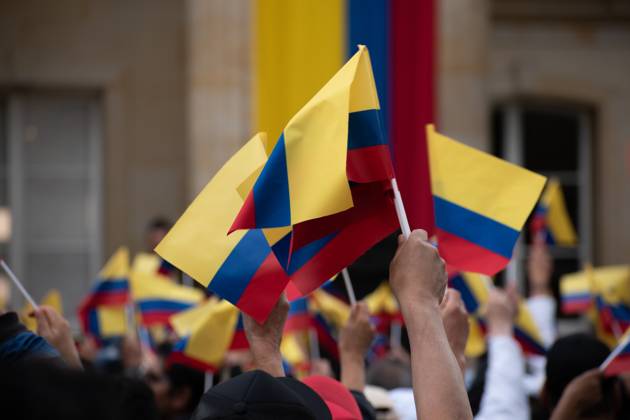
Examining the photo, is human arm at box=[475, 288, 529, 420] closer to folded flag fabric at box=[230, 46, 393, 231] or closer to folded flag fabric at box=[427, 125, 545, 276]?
folded flag fabric at box=[427, 125, 545, 276]

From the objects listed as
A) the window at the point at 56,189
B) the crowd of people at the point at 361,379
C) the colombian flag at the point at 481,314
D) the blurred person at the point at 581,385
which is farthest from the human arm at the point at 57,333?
the window at the point at 56,189

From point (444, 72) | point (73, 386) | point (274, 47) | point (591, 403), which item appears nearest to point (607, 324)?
point (591, 403)

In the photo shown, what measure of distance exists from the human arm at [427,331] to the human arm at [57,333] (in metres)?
1.21

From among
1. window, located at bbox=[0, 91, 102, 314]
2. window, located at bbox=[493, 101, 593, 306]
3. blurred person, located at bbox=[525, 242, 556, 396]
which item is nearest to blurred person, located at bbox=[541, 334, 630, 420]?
blurred person, located at bbox=[525, 242, 556, 396]

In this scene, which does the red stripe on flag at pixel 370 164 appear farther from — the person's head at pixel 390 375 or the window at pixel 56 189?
the window at pixel 56 189

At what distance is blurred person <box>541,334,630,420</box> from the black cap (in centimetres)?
137

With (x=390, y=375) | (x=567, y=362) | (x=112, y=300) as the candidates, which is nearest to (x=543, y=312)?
(x=112, y=300)

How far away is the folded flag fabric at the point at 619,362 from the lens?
12.5 ft

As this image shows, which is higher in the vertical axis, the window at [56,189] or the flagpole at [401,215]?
the flagpole at [401,215]

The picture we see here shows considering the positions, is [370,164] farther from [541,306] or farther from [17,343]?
[541,306]

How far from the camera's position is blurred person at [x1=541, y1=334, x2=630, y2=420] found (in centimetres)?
358

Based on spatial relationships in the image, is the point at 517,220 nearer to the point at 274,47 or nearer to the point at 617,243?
the point at 274,47

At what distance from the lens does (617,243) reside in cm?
1230

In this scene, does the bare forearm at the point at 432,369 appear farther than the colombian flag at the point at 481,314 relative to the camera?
No
